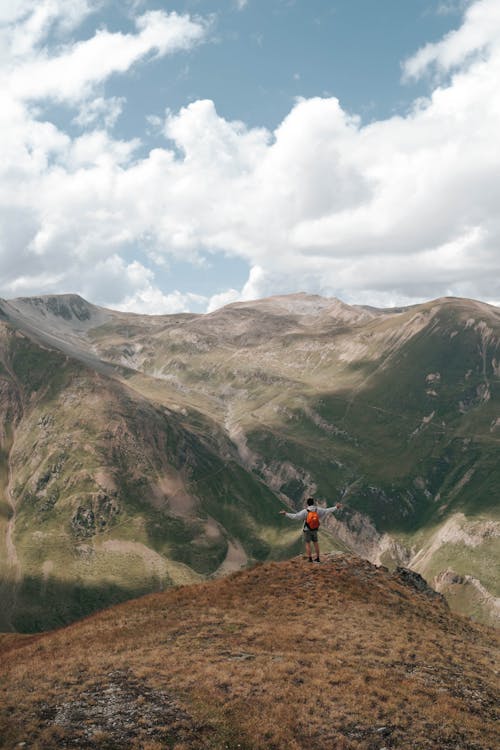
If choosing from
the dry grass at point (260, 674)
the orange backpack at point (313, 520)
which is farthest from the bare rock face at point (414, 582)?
the orange backpack at point (313, 520)

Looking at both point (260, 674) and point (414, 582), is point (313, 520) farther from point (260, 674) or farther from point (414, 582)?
point (414, 582)

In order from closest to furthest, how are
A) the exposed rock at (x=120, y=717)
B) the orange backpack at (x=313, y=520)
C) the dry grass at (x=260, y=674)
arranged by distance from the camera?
the exposed rock at (x=120, y=717) → the dry grass at (x=260, y=674) → the orange backpack at (x=313, y=520)

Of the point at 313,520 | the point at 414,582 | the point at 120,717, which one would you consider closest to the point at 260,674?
the point at 120,717

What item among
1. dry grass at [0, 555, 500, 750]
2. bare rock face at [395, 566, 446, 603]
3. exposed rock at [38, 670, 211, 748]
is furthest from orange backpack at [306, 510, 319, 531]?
bare rock face at [395, 566, 446, 603]

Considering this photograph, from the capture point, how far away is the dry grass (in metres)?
22.0

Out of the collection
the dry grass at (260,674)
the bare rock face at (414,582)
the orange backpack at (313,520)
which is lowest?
the bare rock face at (414,582)

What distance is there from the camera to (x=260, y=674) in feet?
90.2

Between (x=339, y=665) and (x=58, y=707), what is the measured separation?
15957 millimetres

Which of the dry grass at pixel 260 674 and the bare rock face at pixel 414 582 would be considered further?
the bare rock face at pixel 414 582

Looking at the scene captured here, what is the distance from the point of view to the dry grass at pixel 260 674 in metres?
22.0

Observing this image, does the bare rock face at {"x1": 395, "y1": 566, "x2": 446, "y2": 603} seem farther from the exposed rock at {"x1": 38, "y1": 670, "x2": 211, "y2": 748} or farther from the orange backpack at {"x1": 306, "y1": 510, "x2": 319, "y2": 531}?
the exposed rock at {"x1": 38, "y1": 670, "x2": 211, "y2": 748}

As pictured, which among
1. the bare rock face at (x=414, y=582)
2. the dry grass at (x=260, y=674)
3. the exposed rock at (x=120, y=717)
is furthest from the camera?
the bare rock face at (x=414, y=582)

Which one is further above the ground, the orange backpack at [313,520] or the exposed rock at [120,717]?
the orange backpack at [313,520]

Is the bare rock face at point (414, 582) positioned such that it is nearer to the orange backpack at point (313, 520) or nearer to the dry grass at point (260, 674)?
the dry grass at point (260, 674)
